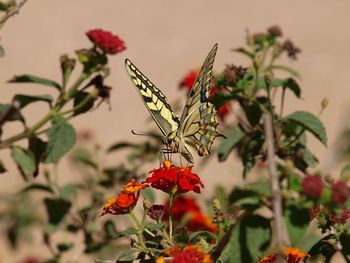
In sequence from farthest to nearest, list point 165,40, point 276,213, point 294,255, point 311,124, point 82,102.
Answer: point 165,40 → point 82,102 → point 311,124 → point 294,255 → point 276,213

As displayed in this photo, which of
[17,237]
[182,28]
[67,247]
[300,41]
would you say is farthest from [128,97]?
[67,247]

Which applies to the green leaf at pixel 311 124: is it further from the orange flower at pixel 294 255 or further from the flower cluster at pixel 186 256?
the flower cluster at pixel 186 256

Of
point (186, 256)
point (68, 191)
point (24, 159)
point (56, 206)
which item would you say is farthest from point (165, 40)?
point (186, 256)

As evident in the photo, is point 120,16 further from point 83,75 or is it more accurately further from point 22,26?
point 83,75

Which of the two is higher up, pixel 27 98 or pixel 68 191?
pixel 27 98

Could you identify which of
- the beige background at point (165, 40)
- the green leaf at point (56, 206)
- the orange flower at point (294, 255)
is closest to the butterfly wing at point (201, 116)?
the green leaf at point (56, 206)

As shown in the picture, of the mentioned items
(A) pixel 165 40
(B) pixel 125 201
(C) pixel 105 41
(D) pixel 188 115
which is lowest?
(B) pixel 125 201

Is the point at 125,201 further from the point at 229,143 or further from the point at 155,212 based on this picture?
the point at 229,143
